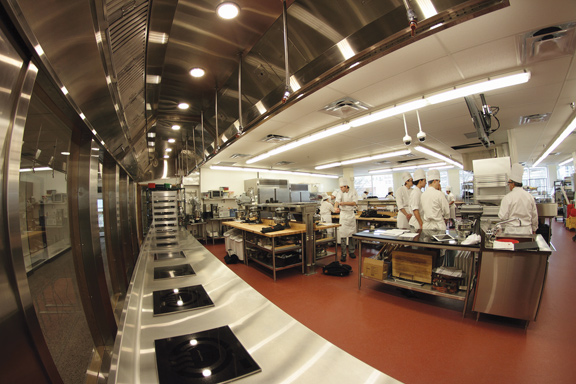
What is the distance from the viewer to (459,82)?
336cm

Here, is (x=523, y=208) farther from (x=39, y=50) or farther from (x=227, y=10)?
(x=39, y=50)

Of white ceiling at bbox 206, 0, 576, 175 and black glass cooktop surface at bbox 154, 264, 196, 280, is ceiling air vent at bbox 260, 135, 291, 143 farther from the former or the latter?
black glass cooktop surface at bbox 154, 264, 196, 280

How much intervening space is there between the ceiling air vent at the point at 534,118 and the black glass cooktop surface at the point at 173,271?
6.61 m

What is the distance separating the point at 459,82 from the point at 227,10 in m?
3.41

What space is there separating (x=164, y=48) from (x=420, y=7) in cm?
178

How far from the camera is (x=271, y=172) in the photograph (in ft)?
39.3

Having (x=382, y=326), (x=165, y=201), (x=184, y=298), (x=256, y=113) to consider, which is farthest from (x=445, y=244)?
(x=165, y=201)

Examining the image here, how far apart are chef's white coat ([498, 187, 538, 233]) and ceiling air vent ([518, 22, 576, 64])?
2234 millimetres

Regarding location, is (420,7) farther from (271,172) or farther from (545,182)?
(545,182)

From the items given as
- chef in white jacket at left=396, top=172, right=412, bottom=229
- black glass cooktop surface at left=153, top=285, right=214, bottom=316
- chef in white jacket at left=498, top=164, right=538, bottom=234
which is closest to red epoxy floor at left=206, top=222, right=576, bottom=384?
chef in white jacket at left=498, top=164, right=538, bottom=234

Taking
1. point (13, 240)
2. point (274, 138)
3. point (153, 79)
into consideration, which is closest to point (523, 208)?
point (274, 138)

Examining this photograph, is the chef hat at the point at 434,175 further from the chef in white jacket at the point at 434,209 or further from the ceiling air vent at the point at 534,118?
the ceiling air vent at the point at 534,118

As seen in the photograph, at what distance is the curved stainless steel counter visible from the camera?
0.79m

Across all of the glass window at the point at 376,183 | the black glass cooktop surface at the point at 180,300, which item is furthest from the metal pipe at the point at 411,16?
the glass window at the point at 376,183
